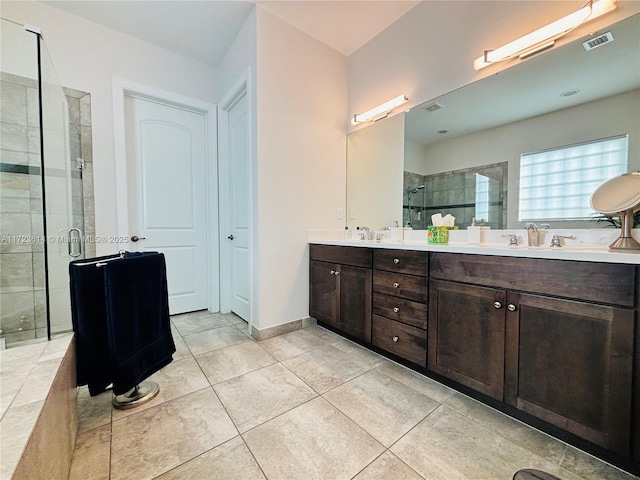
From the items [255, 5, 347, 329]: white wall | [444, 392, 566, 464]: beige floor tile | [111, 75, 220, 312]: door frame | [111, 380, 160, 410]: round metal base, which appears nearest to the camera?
[444, 392, 566, 464]: beige floor tile

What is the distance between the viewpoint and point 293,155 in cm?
235

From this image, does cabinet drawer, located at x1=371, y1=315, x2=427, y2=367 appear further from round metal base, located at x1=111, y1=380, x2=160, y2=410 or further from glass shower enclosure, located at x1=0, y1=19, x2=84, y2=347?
glass shower enclosure, located at x1=0, y1=19, x2=84, y2=347

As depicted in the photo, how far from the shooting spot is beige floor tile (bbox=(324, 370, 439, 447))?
123cm

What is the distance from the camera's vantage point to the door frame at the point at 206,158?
2.33 meters

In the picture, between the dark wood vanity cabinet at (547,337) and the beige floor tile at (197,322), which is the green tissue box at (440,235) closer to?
the dark wood vanity cabinet at (547,337)

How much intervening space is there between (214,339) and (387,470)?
170 centimetres

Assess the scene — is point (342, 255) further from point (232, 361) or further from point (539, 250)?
point (539, 250)

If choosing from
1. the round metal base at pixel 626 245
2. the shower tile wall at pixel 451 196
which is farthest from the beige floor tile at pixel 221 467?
the shower tile wall at pixel 451 196

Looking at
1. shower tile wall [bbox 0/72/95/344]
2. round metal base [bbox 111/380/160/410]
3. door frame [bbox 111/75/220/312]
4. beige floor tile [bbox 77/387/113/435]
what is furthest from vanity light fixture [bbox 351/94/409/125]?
beige floor tile [bbox 77/387/113/435]

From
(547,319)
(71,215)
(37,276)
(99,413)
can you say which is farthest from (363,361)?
(71,215)

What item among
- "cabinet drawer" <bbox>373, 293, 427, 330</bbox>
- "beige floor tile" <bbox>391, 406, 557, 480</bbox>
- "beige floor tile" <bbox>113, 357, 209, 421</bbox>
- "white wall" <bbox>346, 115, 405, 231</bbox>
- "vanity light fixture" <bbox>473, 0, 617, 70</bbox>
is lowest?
"beige floor tile" <bbox>113, 357, 209, 421</bbox>

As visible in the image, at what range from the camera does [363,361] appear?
1.86m

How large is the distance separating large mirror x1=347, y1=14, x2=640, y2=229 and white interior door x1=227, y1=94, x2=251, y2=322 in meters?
1.39

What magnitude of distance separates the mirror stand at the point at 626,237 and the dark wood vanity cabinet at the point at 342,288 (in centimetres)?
124
